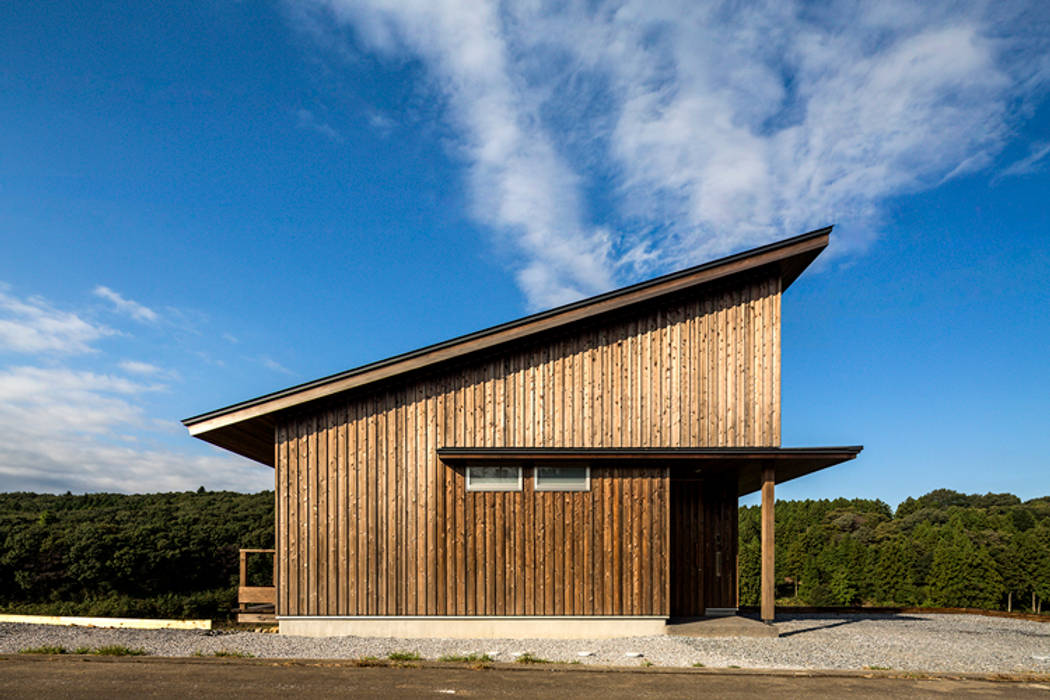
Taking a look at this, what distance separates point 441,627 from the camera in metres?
10.3

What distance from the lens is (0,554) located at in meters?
20.2

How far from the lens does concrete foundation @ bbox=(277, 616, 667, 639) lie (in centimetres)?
1023

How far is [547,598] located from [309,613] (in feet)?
12.3

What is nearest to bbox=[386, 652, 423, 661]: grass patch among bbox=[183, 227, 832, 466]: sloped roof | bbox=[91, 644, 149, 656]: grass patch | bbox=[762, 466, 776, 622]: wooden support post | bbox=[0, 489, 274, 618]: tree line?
bbox=[91, 644, 149, 656]: grass patch

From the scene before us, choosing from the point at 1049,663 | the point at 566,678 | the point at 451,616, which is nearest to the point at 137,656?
the point at 451,616

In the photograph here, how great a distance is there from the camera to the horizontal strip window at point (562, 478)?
10.7 m

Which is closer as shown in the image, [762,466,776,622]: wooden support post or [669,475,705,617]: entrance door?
[762,466,776,622]: wooden support post

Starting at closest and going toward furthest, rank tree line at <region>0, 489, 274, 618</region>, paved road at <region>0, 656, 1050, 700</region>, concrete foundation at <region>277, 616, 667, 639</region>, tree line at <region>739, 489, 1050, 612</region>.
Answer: paved road at <region>0, 656, 1050, 700</region>, concrete foundation at <region>277, 616, 667, 639</region>, tree line at <region>0, 489, 274, 618</region>, tree line at <region>739, 489, 1050, 612</region>

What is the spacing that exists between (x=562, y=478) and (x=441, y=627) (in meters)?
3.00

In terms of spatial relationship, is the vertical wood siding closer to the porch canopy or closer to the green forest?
the porch canopy

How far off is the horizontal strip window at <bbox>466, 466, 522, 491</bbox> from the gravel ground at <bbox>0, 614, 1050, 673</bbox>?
2284 mm

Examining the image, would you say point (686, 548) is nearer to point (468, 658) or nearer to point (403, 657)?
point (468, 658)

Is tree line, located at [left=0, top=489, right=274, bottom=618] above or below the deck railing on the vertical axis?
below

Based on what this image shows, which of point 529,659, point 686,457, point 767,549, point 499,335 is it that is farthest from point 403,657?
point 767,549
